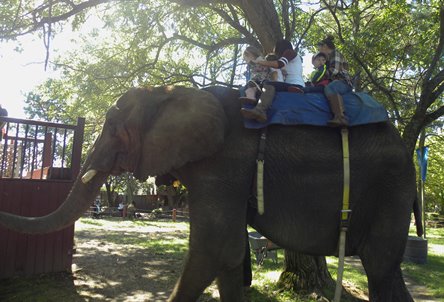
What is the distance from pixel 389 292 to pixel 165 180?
2.15 metres

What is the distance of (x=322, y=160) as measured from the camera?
336 centimetres

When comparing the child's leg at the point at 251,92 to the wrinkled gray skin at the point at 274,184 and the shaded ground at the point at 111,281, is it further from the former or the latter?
the shaded ground at the point at 111,281

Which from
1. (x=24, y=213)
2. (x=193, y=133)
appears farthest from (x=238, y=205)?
(x=24, y=213)

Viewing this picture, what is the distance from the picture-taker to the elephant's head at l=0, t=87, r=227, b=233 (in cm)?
336

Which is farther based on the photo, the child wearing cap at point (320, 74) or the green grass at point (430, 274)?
the green grass at point (430, 274)

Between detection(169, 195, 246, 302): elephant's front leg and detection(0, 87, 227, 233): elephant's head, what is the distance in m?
0.46

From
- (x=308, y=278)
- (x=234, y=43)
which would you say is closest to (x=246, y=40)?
(x=234, y=43)

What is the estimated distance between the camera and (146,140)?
3508mm

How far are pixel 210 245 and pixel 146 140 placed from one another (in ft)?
3.32

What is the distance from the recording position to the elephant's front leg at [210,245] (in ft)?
10.6

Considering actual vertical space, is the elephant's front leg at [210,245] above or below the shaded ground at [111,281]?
above

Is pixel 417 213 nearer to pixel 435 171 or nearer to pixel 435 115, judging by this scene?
pixel 435 115

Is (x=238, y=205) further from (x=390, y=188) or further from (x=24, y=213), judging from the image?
(x=24, y=213)

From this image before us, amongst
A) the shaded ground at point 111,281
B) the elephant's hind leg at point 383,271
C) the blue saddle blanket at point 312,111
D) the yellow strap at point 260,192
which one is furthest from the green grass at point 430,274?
the yellow strap at point 260,192
